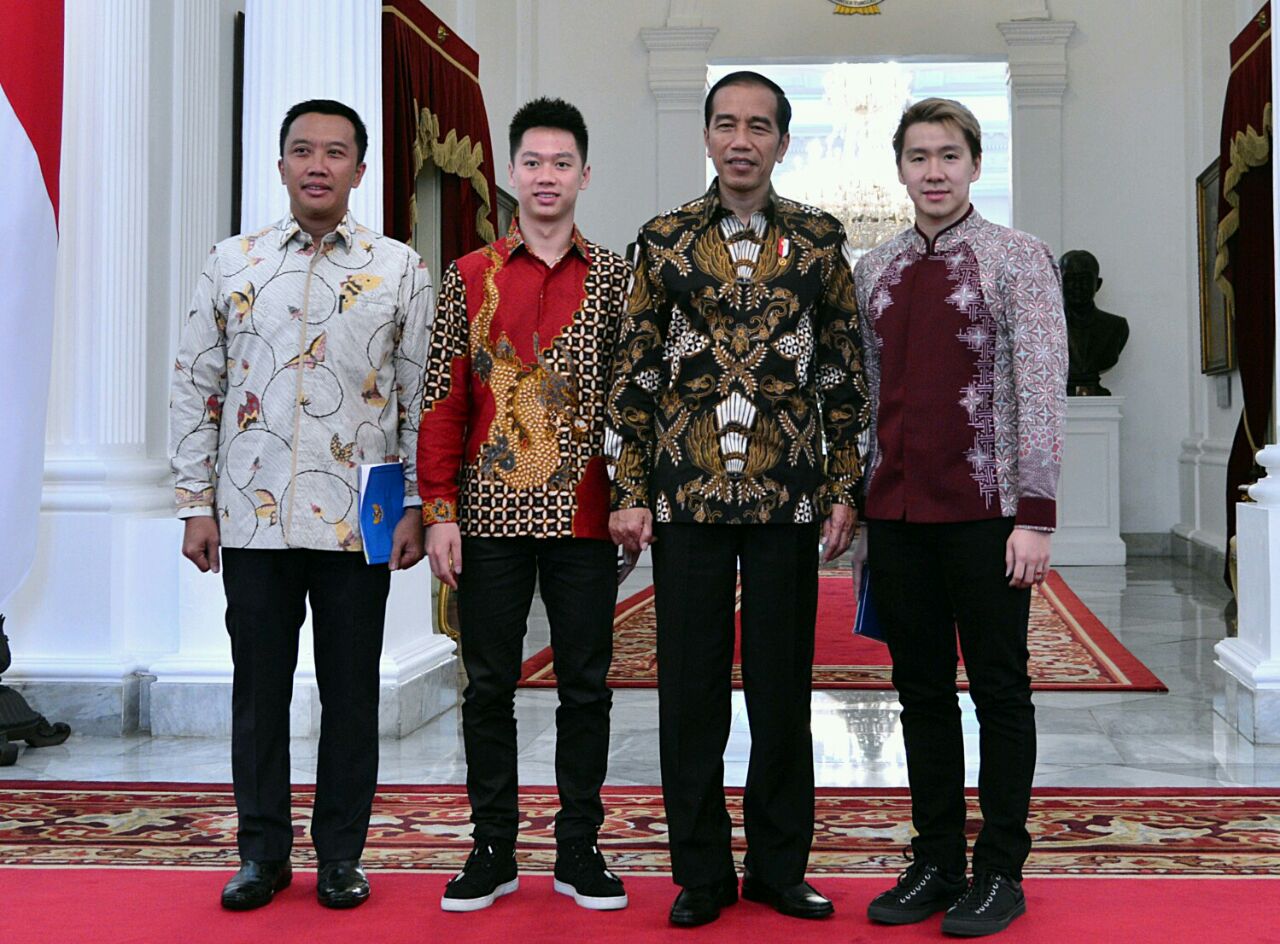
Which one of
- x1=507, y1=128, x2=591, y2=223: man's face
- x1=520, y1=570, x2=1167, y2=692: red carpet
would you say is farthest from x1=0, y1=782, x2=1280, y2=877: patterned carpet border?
x1=507, y1=128, x2=591, y2=223: man's face

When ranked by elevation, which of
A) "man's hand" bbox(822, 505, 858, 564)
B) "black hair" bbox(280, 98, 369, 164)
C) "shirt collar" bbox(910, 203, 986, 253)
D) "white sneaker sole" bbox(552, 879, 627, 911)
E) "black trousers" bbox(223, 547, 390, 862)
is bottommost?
"white sneaker sole" bbox(552, 879, 627, 911)

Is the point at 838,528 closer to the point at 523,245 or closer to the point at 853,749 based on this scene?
the point at 523,245

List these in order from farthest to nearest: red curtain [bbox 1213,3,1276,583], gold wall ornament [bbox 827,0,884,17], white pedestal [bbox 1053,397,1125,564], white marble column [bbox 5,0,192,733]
Result: 1. gold wall ornament [bbox 827,0,884,17]
2. white pedestal [bbox 1053,397,1125,564]
3. red curtain [bbox 1213,3,1276,583]
4. white marble column [bbox 5,0,192,733]

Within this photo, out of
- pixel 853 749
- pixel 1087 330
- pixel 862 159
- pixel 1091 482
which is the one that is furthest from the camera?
pixel 862 159

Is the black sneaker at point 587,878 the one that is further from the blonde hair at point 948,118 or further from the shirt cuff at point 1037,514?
the blonde hair at point 948,118

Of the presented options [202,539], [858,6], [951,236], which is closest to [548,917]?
[202,539]

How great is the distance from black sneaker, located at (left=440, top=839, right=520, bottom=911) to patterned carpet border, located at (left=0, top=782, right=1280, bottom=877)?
223 mm

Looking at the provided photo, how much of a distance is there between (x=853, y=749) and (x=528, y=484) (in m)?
1.99

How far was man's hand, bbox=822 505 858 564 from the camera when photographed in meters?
2.74

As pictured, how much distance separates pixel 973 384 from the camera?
269cm

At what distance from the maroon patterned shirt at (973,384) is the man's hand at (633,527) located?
45 cm

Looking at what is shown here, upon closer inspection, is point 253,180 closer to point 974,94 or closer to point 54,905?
point 54,905

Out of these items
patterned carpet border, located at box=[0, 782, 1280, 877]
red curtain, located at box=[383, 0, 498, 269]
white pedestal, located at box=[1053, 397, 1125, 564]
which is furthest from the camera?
white pedestal, located at box=[1053, 397, 1125, 564]

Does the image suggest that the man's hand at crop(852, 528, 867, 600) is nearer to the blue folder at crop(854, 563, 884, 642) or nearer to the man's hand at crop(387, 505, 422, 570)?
the blue folder at crop(854, 563, 884, 642)
